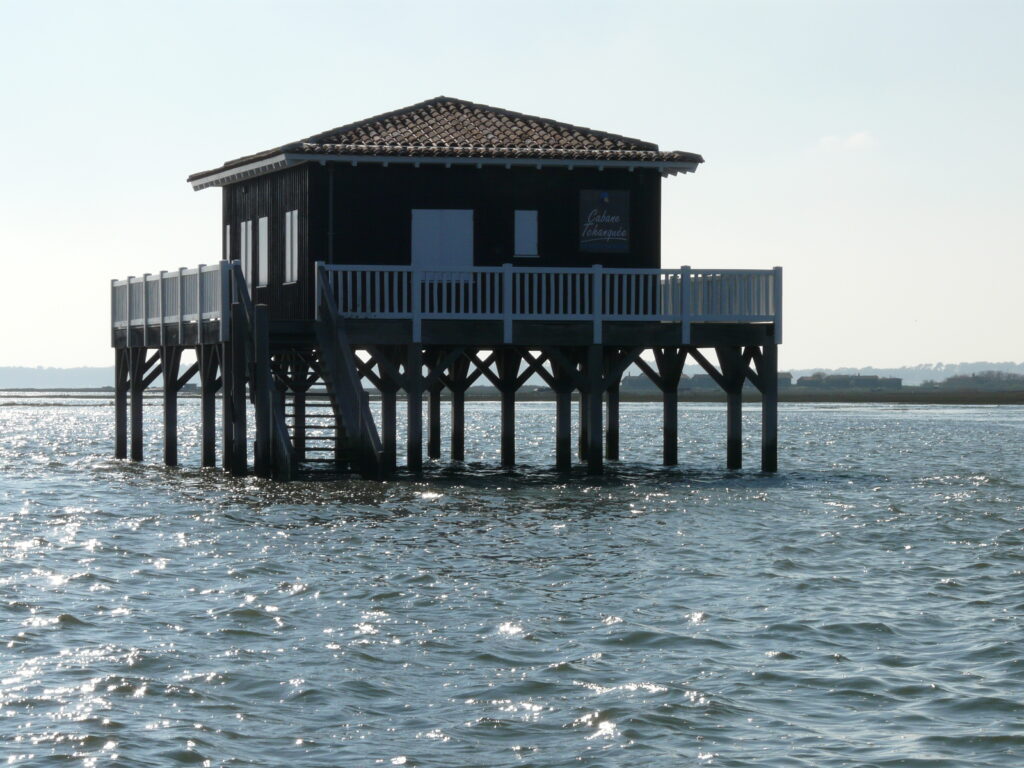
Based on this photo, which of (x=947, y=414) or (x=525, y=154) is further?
(x=947, y=414)

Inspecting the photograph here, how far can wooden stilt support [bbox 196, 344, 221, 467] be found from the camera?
27.9m

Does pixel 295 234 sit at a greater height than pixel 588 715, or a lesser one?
greater

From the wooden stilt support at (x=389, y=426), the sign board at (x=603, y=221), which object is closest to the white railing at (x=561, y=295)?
the sign board at (x=603, y=221)

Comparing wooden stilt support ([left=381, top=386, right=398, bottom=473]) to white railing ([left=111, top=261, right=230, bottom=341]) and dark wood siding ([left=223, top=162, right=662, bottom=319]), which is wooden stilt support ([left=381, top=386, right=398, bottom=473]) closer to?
dark wood siding ([left=223, top=162, right=662, bottom=319])

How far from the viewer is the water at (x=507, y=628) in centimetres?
998

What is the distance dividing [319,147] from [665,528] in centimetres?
1036

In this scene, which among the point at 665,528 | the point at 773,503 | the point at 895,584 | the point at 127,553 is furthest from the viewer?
the point at 773,503

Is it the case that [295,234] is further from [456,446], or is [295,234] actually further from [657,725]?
[657,725]

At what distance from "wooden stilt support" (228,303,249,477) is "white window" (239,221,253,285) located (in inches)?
178

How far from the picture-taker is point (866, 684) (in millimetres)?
11406

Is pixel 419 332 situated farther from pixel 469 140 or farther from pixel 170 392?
pixel 170 392

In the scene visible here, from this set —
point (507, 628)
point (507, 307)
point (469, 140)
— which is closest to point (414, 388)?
point (507, 307)

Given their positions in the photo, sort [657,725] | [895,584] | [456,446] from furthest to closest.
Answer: [456,446]
[895,584]
[657,725]

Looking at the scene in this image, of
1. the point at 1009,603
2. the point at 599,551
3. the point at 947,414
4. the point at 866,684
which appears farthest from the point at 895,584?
the point at 947,414
